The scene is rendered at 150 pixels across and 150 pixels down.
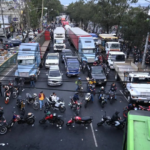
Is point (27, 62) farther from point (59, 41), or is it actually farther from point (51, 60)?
point (59, 41)

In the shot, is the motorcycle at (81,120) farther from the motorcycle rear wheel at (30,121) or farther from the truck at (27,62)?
the truck at (27,62)

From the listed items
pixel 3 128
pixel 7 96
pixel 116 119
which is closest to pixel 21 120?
pixel 3 128

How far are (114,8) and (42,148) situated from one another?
29.9 m

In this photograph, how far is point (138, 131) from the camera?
434 centimetres

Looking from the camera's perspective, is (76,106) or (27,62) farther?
(27,62)

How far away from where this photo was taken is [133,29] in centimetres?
2098

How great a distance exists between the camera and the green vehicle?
4.01m

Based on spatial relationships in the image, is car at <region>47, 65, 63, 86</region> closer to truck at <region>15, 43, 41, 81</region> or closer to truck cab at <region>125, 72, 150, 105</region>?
truck at <region>15, 43, 41, 81</region>

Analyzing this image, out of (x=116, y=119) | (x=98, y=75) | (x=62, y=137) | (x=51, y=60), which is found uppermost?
(x=51, y=60)

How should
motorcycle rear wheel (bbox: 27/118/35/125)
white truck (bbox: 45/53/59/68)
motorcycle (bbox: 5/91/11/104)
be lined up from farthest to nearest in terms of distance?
white truck (bbox: 45/53/59/68), motorcycle (bbox: 5/91/11/104), motorcycle rear wheel (bbox: 27/118/35/125)

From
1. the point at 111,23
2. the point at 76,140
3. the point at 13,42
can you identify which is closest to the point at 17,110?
the point at 76,140

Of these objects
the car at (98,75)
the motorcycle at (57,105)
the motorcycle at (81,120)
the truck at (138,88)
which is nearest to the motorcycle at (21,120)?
the motorcycle at (57,105)

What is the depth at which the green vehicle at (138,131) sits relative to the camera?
4008mm

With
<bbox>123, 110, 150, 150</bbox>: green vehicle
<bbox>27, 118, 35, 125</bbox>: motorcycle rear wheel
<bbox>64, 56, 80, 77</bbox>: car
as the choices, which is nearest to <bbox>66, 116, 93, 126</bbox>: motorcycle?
<bbox>27, 118, 35, 125</bbox>: motorcycle rear wheel
